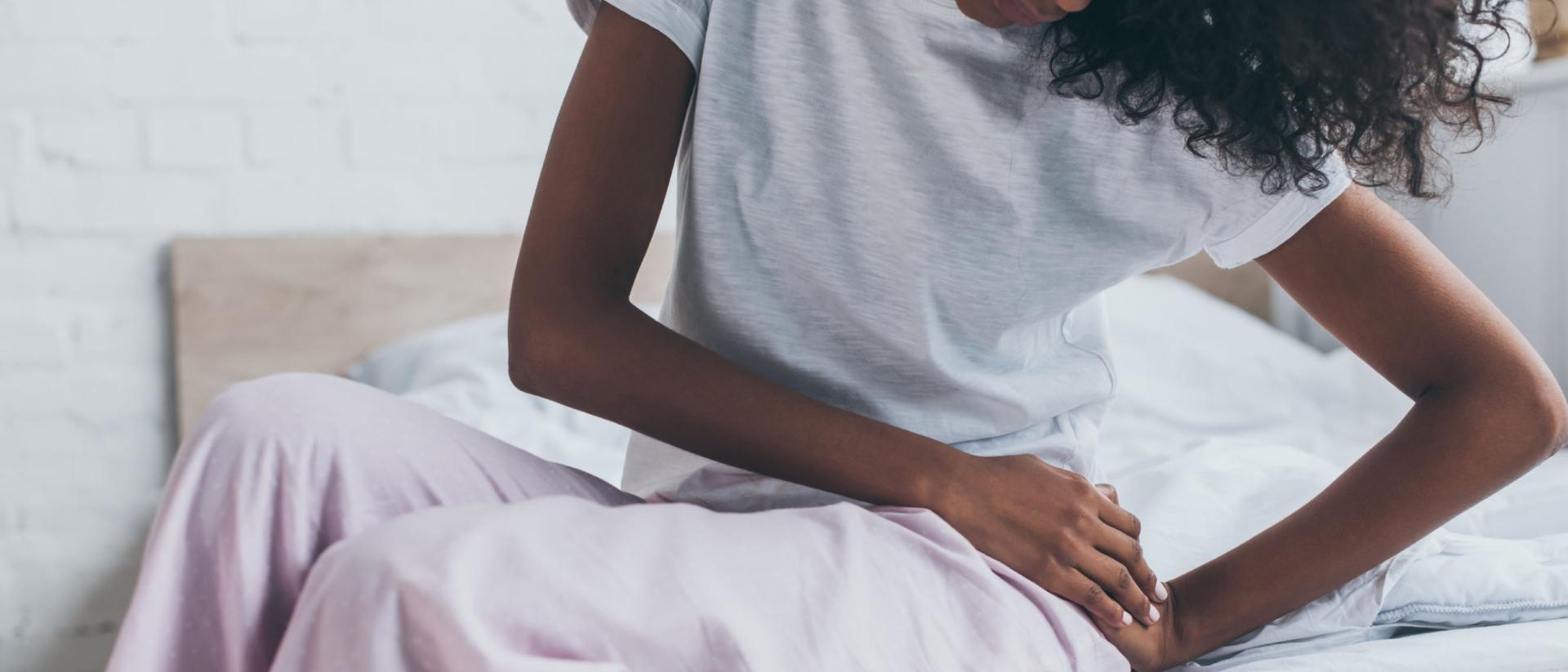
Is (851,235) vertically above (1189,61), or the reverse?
(1189,61)

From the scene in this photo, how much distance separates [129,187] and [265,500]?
1351 mm

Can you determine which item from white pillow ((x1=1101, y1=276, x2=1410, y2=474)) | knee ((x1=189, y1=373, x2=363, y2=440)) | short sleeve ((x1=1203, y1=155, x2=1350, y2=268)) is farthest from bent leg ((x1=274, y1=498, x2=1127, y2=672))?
white pillow ((x1=1101, y1=276, x2=1410, y2=474))

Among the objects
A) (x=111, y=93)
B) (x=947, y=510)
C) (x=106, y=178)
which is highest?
(x=947, y=510)

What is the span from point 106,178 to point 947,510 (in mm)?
1489

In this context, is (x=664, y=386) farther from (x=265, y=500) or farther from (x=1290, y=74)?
(x=1290, y=74)

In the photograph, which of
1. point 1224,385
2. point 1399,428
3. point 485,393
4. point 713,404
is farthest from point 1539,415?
point 485,393

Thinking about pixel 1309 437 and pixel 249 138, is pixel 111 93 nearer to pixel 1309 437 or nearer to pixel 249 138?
pixel 249 138

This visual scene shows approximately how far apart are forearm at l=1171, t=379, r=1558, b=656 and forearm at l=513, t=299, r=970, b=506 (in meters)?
0.18

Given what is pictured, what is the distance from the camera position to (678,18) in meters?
0.62

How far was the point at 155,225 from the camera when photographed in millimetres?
1676

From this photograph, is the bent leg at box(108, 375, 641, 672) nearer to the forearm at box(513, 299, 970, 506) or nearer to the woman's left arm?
the forearm at box(513, 299, 970, 506)

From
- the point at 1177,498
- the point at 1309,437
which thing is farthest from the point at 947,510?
the point at 1309,437

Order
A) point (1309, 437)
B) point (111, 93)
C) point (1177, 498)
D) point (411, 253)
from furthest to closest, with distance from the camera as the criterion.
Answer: point (411, 253)
point (111, 93)
point (1309, 437)
point (1177, 498)

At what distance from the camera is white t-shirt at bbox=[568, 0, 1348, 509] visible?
64 cm
